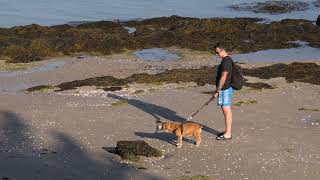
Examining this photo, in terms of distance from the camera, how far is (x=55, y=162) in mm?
10680

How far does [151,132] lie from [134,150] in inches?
73.5

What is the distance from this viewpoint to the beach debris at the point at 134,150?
1104 centimetres

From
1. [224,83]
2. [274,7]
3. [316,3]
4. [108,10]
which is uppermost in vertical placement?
[316,3]

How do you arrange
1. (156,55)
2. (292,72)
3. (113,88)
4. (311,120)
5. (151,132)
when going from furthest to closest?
(156,55) < (292,72) < (113,88) < (311,120) < (151,132)

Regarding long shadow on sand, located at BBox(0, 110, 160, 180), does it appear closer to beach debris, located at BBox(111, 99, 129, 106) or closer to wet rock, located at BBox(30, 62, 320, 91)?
beach debris, located at BBox(111, 99, 129, 106)

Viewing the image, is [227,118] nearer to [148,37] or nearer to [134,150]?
[134,150]

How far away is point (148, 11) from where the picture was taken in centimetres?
4188

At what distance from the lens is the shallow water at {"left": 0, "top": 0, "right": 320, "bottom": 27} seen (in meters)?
37.9

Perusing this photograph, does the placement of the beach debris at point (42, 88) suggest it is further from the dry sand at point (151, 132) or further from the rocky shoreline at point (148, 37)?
the rocky shoreline at point (148, 37)

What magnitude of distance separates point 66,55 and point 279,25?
1169 cm

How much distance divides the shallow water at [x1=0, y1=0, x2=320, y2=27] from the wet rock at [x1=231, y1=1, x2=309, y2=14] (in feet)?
2.64

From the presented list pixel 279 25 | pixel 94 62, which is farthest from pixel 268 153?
pixel 279 25

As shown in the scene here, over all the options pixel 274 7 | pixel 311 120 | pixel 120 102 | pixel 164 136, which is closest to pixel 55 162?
pixel 164 136

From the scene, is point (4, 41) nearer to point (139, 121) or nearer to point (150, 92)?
point (150, 92)
